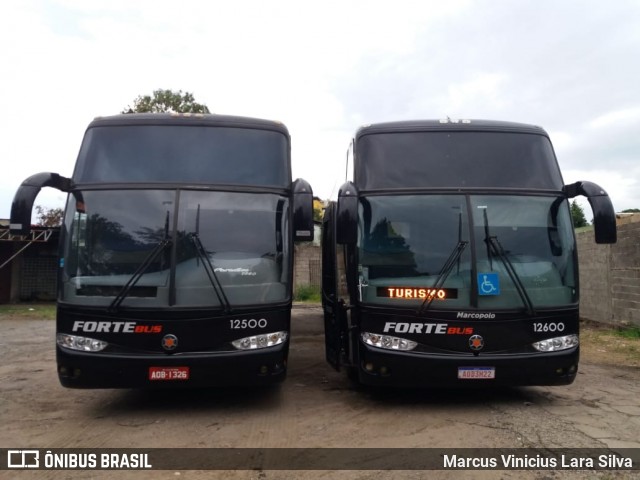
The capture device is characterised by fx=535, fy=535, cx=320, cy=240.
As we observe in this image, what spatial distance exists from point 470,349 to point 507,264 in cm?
100

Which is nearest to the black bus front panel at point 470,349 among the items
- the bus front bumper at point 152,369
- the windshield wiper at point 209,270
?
the bus front bumper at point 152,369

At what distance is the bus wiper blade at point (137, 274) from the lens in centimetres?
544

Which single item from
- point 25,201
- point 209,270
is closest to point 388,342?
point 209,270

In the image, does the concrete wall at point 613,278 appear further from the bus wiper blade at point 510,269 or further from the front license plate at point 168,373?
the front license plate at point 168,373

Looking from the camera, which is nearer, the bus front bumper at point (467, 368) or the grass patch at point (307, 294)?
the bus front bumper at point (467, 368)

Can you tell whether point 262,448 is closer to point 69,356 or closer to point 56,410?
point 69,356

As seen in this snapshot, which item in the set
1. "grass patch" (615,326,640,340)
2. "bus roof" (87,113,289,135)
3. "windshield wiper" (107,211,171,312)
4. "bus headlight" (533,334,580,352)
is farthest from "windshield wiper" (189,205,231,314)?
"grass patch" (615,326,640,340)

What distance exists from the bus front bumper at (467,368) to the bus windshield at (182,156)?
2.37 metres

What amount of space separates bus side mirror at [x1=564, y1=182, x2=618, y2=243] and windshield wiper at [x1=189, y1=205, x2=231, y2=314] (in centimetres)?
408

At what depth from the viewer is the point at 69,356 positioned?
Result: 547cm

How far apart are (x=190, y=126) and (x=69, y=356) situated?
284cm

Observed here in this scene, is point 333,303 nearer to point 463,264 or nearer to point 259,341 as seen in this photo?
point 259,341

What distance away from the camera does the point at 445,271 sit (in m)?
5.74

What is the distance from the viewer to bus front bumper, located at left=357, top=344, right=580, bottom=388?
5645 mm
